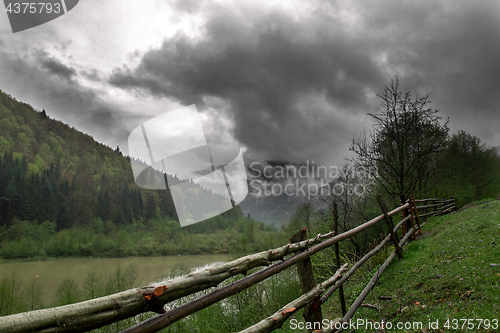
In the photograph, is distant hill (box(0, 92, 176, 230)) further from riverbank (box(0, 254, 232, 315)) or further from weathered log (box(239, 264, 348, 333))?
weathered log (box(239, 264, 348, 333))

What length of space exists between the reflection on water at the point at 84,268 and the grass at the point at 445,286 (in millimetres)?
44013

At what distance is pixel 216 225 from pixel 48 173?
72.8m

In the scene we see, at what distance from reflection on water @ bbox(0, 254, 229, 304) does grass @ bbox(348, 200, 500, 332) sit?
4401 cm

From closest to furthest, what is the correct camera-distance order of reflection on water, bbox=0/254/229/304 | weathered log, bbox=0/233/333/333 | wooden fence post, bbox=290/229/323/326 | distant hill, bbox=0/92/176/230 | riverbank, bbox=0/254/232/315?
weathered log, bbox=0/233/333/333 < wooden fence post, bbox=290/229/323/326 < riverbank, bbox=0/254/232/315 < reflection on water, bbox=0/254/229/304 < distant hill, bbox=0/92/176/230

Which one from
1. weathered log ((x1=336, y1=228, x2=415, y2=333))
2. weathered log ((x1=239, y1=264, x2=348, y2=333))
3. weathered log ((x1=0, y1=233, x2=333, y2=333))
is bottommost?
weathered log ((x1=336, y1=228, x2=415, y2=333))

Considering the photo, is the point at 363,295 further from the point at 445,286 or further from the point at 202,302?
the point at 202,302

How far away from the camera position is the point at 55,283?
161 ft

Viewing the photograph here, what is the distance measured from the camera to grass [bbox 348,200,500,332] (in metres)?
2.77

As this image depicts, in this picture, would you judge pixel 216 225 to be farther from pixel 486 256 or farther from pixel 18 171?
pixel 486 256

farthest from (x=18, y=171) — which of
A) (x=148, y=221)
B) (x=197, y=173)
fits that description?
(x=197, y=173)

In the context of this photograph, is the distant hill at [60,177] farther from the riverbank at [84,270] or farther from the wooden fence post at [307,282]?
the wooden fence post at [307,282]

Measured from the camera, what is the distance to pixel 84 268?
5916cm

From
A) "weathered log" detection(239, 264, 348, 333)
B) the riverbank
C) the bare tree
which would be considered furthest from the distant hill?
"weathered log" detection(239, 264, 348, 333)

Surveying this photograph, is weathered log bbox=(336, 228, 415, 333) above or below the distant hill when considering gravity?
below
